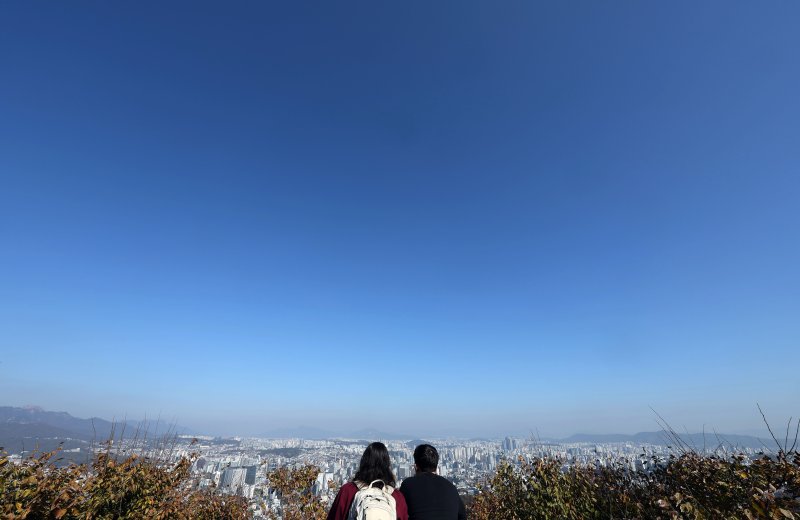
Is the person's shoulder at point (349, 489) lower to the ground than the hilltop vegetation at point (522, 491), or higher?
higher

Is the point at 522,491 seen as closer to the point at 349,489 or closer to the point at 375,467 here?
the point at 375,467

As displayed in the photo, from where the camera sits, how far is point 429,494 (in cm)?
358

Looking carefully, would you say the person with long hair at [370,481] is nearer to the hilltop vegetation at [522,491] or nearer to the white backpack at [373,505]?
the white backpack at [373,505]

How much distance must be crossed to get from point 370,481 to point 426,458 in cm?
78

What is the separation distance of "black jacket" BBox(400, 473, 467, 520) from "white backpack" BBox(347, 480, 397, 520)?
0.43 m

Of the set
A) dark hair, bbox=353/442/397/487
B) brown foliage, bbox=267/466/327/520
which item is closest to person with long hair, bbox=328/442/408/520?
dark hair, bbox=353/442/397/487

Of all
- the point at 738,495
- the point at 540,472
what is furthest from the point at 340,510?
the point at 540,472

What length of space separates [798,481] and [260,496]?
1157cm

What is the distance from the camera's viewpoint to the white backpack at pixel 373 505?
3.00m

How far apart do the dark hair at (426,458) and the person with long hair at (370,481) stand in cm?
43

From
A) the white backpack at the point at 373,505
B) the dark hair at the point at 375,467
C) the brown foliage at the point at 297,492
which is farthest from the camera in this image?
the brown foliage at the point at 297,492

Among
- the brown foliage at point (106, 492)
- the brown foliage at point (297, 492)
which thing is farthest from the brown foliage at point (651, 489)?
the brown foliage at point (106, 492)

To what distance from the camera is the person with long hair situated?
3.23 meters

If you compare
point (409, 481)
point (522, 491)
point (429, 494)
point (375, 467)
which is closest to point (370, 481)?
point (375, 467)
